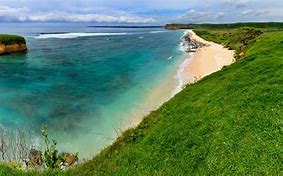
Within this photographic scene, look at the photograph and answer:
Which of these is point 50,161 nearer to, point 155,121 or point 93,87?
point 155,121

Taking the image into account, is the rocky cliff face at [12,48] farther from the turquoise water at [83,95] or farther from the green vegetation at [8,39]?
the turquoise water at [83,95]

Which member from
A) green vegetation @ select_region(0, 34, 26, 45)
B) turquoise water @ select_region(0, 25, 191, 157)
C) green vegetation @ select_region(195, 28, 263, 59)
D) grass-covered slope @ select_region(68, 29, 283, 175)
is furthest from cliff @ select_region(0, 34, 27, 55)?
grass-covered slope @ select_region(68, 29, 283, 175)

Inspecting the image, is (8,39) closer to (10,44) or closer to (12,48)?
(10,44)

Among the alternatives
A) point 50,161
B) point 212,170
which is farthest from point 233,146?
point 50,161

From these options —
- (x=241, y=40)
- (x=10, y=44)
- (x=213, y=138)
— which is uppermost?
(x=213, y=138)

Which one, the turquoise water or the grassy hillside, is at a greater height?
the grassy hillside

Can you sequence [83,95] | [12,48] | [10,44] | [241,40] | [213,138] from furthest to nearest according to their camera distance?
[12,48]
[10,44]
[241,40]
[83,95]
[213,138]

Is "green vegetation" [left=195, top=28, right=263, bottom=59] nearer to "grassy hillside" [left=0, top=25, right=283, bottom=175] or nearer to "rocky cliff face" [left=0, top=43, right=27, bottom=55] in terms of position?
"grassy hillside" [left=0, top=25, right=283, bottom=175]

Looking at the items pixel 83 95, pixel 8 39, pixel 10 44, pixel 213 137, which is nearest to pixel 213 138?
pixel 213 137
